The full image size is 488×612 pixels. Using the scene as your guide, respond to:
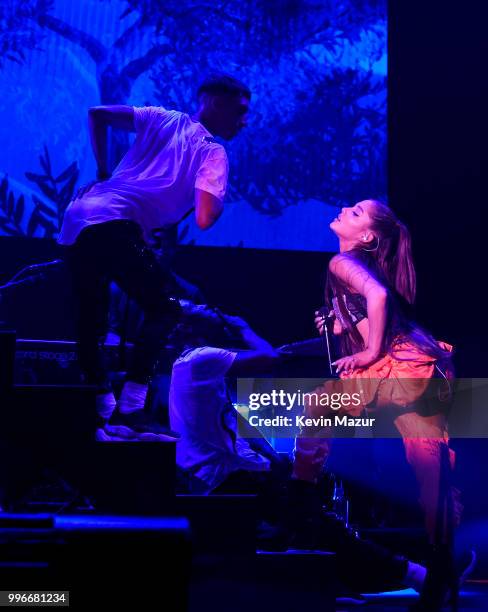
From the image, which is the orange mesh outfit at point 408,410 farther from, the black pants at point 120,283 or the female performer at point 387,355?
the black pants at point 120,283

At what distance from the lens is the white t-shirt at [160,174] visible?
371 cm

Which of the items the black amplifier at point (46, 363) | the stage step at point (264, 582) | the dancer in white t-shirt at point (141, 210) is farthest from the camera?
the black amplifier at point (46, 363)

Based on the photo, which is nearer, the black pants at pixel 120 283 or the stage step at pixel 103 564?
the stage step at pixel 103 564

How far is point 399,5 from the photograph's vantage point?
4742mm

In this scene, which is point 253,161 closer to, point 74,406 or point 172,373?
point 172,373

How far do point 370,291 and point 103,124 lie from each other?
1687mm

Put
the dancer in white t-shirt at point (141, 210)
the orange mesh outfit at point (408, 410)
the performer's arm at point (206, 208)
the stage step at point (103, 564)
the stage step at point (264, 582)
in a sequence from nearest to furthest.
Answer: the stage step at point (103, 564), the stage step at point (264, 582), the dancer in white t-shirt at point (141, 210), the performer's arm at point (206, 208), the orange mesh outfit at point (408, 410)

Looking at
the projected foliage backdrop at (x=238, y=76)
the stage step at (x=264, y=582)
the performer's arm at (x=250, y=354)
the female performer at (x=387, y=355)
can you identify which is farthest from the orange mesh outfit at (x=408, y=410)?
the stage step at (x=264, y=582)

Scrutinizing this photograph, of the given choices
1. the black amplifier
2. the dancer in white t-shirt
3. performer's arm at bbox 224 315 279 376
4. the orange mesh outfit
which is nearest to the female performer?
the orange mesh outfit

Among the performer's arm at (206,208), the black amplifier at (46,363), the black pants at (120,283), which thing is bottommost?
the black amplifier at (46,363)

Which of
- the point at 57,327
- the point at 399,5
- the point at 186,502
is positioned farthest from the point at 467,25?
the point at 186,502

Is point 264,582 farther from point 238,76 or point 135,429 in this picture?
point 238,76

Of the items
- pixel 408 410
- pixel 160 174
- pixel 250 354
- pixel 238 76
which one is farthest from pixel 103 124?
pixel 408 410

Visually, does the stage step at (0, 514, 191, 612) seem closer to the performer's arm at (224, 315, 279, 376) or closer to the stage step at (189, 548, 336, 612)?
the stage step at (189, 548, 336, 612)
